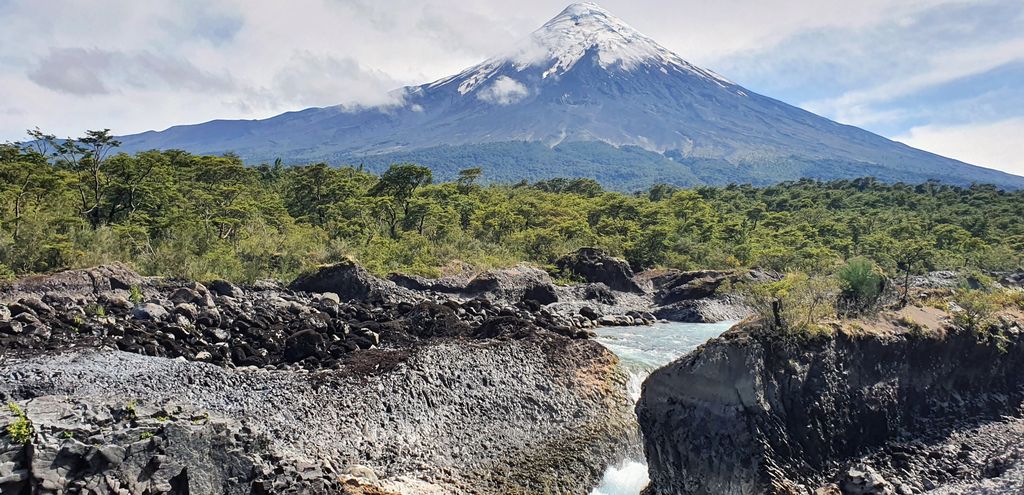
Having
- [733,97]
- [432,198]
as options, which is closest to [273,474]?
[432,198]

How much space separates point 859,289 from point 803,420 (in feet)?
10.5

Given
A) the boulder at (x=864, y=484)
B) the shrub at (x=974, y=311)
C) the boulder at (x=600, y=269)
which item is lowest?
the boulder at (x=600, y=269)

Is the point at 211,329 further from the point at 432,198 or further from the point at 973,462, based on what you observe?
the point at 432,198

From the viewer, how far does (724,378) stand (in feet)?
31.5

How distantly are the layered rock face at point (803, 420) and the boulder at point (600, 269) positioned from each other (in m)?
21.9

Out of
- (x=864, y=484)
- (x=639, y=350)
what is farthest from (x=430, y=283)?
(x=864, y=484)

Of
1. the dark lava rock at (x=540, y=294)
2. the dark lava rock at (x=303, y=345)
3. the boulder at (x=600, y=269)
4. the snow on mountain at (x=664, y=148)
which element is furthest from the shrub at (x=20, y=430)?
the snow on mountain at (x=664, y=148)

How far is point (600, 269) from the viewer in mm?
33312

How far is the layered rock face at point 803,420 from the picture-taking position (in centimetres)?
923

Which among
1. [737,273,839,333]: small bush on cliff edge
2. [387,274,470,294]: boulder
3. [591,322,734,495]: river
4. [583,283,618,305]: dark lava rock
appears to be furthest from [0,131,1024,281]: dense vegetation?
[737,273,839,333]: small bush on cliff edge

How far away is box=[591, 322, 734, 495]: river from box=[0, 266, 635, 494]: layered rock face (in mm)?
364

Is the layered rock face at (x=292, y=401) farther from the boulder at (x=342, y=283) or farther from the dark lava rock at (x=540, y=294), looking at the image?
the dark lava rock at (x=540, y=294)

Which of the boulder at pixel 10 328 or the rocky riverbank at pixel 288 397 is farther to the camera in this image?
the boulder at pixel 10 328

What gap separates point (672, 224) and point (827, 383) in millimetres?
33540
